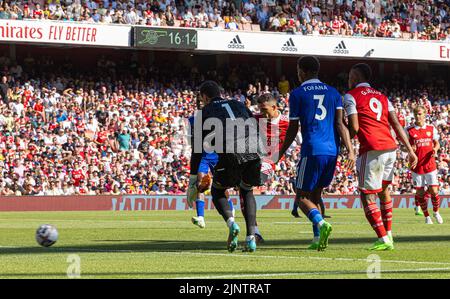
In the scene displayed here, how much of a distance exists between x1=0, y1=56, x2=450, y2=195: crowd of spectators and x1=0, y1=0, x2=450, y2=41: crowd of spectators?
2.80 meters

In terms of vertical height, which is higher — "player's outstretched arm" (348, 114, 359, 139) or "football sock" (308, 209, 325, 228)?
"player's outstretched arm" (348, 114, 359, 139)

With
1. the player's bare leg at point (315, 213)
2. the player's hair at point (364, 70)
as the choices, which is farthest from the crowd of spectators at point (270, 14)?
the player's bare leg at point (315, 213)

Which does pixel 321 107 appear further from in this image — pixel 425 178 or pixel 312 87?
pixel 425 178

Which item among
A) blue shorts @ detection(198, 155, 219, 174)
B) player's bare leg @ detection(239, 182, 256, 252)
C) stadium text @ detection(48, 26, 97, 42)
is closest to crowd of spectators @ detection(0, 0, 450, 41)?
stadium text @ detection(48, 26, 97, 42)

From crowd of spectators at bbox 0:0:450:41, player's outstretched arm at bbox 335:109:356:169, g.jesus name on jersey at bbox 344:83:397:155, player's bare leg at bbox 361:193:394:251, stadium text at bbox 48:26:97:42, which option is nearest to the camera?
player's bare leg at bbox 361:193:394:251

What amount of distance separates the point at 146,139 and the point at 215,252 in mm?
27424

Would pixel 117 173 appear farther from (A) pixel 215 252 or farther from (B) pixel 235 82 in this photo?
(A) pixel 215 252

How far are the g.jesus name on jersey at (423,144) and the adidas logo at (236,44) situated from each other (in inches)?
900

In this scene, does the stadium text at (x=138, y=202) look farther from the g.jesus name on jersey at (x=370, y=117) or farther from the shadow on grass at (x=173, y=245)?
the g.jesus name on jersey at (x=370, y=117)

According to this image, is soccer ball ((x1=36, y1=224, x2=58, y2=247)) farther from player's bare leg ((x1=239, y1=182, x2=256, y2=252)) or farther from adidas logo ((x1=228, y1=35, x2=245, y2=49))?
adidas logo ((x1=228, y1=35, x2=245, y2=49))

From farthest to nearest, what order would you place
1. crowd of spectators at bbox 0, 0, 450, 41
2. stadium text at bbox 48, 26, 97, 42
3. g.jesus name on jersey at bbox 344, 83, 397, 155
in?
crowd of spectators at bbox 0, 0, 450, 41 < stadium text at bbox 48, 26, 97, 42 < g.jesus name on jersey at bbox 344, 83, 397, 155

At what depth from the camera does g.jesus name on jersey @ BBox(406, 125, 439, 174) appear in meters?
24.3

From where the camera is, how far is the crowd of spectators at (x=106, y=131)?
36500 millimetres

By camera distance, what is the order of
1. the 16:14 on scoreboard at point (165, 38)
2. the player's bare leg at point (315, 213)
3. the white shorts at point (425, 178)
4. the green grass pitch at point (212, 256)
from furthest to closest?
the 16:14 on scoreboard at point (165, 38) < the white shorts at point (425, 178) < the player's bare leg at point (315, 213) < the green grass pitch at point (212, 256)
